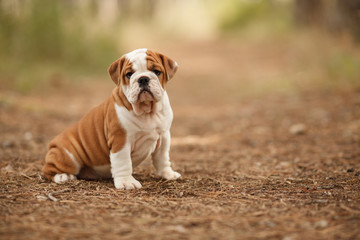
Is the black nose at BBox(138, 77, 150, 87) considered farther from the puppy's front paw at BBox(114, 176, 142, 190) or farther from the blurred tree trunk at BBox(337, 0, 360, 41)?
the blurred tree trunk at BBox(337, 0, 360, 41)

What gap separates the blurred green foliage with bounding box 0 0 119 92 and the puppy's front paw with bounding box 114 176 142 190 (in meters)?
5.04

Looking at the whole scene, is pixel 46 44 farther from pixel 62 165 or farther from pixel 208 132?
pixel 62 165

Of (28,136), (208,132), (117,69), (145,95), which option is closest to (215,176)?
(145,95)

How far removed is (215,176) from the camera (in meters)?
3.83

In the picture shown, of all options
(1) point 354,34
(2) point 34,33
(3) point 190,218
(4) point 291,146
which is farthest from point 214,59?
(3) point 190,218

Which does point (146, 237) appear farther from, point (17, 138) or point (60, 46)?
point (60, 46)

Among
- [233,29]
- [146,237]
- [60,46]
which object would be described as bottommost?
[146,237]

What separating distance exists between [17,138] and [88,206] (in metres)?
2.86

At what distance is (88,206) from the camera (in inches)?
108

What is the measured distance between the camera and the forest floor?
7.67 feet

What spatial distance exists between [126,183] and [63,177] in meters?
0.62

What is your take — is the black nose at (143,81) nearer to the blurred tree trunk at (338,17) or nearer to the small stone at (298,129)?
the small stone at (298,129)

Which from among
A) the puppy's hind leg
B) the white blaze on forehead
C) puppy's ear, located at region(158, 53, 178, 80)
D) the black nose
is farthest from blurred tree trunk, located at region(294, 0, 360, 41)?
the puppy's hind leg

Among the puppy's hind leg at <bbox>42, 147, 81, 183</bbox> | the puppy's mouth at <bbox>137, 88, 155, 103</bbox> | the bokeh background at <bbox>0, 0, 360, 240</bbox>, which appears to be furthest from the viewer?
the puppy's hind leg at <bbox>42, 147, 81, 183</bbox>
